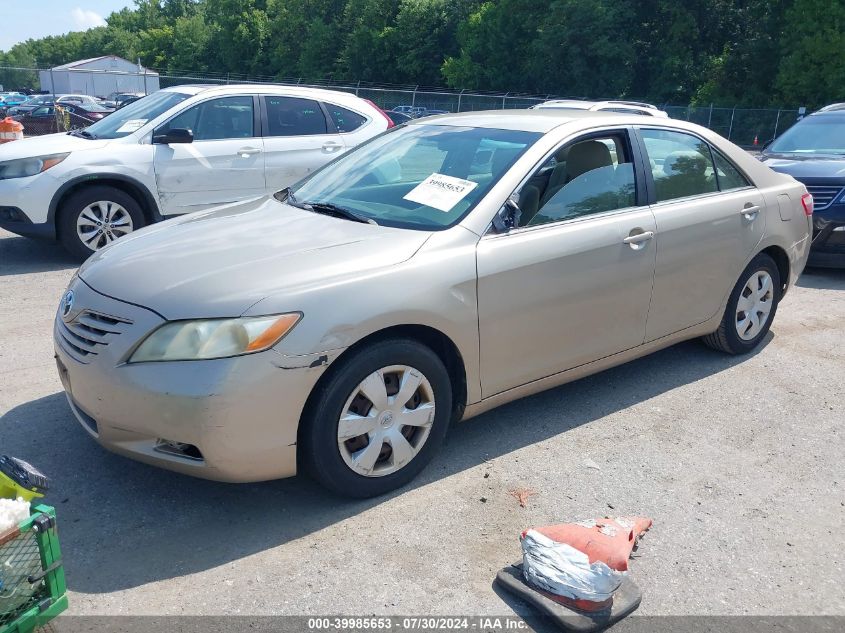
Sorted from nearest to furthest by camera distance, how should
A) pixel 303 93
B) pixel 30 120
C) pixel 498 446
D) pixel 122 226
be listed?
pixel 498 446, pixel 122 226, pixel 303 93, pixel 30 120

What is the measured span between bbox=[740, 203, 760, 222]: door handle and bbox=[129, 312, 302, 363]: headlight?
130 inches

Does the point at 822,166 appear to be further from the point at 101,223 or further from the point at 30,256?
the point at 30,256

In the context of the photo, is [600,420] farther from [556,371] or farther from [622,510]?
[622,510]

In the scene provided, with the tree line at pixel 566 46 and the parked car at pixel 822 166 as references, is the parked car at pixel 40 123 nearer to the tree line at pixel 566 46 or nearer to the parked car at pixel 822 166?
the parked car at pixel 822 166

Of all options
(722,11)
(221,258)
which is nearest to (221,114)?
(221,258)

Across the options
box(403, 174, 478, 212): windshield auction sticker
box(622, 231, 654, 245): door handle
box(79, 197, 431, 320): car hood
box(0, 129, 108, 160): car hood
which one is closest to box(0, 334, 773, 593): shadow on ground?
box(79, 197, 431, 320): car hood

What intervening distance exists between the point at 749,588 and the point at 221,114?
6.78 metres

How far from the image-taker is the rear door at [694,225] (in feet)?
14.7

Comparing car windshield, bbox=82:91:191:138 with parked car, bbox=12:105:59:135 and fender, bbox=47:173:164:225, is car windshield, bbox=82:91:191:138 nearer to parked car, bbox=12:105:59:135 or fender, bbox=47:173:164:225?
fender, bbox=47:173:164:225

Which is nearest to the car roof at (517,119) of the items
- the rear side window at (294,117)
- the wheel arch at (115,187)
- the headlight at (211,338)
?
the headlight at (211,338)

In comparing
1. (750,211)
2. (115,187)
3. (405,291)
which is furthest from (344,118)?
(405,291)

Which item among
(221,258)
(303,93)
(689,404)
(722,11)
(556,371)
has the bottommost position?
(689,404)

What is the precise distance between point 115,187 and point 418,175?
4.52m

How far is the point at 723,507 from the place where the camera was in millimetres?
3504
